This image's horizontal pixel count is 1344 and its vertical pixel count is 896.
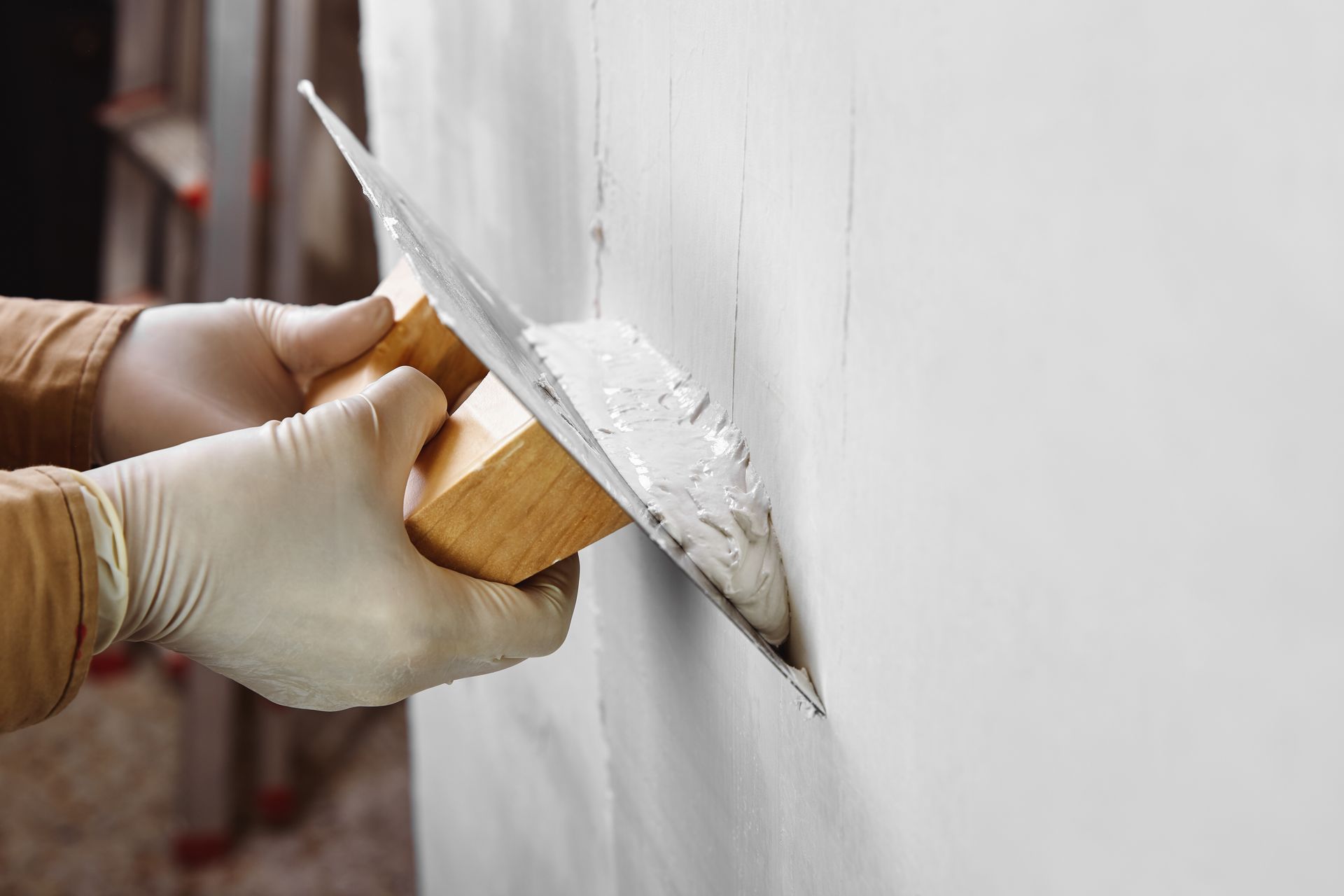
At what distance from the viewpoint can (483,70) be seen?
1117mm

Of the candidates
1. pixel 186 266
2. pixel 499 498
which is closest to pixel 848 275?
pixel 499 498

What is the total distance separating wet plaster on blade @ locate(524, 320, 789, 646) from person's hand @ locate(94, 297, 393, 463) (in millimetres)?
227

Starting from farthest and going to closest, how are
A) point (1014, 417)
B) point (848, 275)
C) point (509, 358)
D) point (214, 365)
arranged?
point (214, 365)
point (509, 358)
point (848, 275)
point (1014, 417)

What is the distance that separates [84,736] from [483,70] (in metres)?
2.77

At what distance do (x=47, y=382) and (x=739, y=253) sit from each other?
0.69 m

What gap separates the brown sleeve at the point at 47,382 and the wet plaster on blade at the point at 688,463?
452mm

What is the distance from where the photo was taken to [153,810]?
9.44 feet

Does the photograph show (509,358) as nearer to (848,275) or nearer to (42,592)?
(848,275)

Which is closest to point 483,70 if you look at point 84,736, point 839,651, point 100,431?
point 100,431

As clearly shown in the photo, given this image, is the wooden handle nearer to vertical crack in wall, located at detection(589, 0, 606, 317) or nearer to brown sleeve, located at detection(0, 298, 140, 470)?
vertical crack in wall, located at detection(589, 0, 606, 317)

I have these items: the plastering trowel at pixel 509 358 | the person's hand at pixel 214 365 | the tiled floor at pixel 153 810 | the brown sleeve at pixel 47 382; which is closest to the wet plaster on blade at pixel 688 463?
the plastering trowel at pixel 509 358

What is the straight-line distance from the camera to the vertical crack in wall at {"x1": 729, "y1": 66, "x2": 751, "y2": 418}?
0.57 m

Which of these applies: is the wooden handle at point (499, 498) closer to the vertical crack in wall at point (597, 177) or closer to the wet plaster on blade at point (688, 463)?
the wet plaster on blade at point (688, 463)

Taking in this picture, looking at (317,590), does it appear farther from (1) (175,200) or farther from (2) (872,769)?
(1) (175,200)
